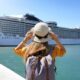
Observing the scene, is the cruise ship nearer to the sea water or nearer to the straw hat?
the sea water

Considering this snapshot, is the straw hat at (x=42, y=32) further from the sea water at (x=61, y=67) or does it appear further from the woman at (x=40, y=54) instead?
the sea water at (x=61, y=67)

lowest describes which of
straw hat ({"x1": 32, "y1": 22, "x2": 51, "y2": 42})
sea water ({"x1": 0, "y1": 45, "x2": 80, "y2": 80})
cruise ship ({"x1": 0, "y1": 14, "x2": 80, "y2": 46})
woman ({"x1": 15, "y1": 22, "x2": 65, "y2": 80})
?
cruise ship ({"x1": 0, "y1": 14, "x2": 80, "y2": 46})

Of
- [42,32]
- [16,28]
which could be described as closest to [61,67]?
[42,32]

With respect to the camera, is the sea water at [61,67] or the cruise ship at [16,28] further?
the cruise ship at [16,28]

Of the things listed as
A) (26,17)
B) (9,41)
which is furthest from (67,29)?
(9,41)

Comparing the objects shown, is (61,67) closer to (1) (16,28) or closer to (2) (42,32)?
(2) (42,32)

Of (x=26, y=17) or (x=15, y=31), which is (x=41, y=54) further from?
(x=26, y=17)

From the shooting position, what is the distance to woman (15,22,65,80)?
1763 mm

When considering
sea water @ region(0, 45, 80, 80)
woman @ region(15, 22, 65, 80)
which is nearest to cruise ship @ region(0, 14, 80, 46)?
sea water @ region(0, 45, 80, 80)

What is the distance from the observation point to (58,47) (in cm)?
187

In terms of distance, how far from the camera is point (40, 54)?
1826 millimetres

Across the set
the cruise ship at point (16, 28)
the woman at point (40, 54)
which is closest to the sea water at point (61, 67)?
the woman at point (40, 54)

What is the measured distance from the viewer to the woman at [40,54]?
176 cm

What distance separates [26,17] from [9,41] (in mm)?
8049
